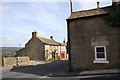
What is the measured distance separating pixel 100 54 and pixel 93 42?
1145 mm

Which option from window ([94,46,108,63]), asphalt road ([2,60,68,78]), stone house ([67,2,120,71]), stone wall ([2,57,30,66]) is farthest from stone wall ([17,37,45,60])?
window ([94,46,108,63])

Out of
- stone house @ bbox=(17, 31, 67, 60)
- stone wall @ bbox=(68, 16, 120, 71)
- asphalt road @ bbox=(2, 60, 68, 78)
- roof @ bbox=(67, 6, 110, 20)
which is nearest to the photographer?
stone wall @ bbox=(68, 16, 120, 71)

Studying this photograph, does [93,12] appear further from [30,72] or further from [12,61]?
[12,61]

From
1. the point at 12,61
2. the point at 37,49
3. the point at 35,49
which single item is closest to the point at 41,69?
the point at 12,61

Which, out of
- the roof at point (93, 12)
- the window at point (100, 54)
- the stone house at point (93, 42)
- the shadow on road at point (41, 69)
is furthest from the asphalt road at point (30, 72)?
the roof at point (93, 12)

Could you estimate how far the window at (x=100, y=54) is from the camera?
1255 centimetres

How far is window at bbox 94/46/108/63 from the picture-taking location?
1255 centimetres

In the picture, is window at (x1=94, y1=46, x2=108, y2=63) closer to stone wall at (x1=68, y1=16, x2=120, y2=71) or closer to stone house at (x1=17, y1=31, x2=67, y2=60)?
stone wall at (x1=68, y1=16, x2=120, y2=71)

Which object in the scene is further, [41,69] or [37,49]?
[37,49]

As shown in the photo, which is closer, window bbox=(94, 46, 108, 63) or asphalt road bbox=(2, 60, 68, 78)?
window bbox=(94, 46, 108, 63)

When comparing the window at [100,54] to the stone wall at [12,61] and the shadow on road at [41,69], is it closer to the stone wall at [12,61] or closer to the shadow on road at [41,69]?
the shadow on road at [41,69]

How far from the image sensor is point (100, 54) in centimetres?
1277

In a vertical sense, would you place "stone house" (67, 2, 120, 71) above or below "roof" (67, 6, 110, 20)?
below

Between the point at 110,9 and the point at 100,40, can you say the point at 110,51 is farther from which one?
the point at 110,9
